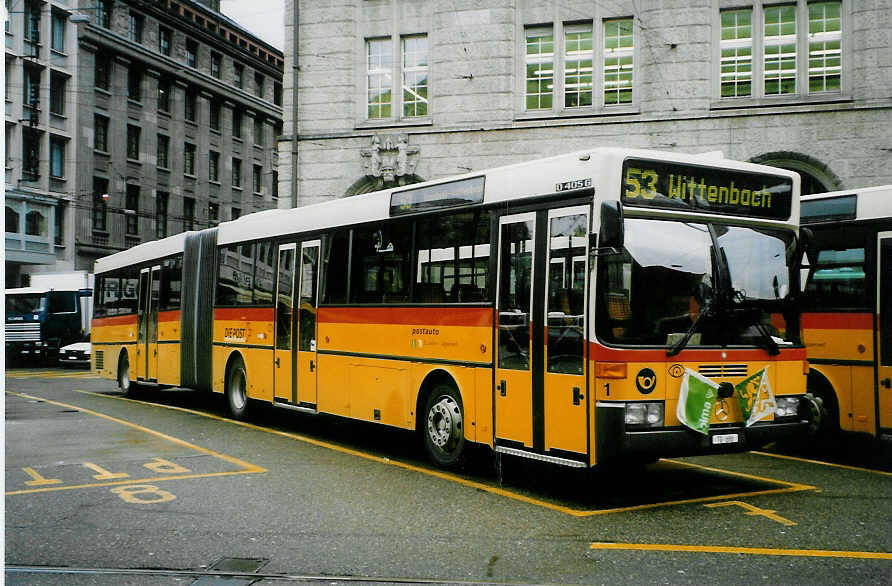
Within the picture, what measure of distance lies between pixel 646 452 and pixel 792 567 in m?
1.98

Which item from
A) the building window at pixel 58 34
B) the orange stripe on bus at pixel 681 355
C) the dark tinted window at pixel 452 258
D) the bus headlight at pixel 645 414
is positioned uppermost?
the building window at pixel 58 34

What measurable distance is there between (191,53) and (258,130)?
8213mm

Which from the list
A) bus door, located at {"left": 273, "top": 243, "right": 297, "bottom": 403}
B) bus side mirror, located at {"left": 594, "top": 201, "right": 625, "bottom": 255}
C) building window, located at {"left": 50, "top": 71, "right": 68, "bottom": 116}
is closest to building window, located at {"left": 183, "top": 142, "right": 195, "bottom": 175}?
building window, located at {"left": 50, "top": 71, "right": 68, "bottom": 116}

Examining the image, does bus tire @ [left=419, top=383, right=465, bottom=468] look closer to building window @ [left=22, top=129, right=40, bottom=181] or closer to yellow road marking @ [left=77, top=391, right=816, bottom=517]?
yellow road marking @ [left=77, top=391, right=816, bottom=517]

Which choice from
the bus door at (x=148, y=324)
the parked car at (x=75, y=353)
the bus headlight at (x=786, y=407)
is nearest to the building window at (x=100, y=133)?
the parked car at (x=75, y=353)

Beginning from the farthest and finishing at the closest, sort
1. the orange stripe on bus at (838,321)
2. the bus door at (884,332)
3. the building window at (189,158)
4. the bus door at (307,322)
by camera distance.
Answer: the building window at (189,158)
the bus door at (307,322)
the orange stripe on bus at (838,321)
the bus door at (884,332)

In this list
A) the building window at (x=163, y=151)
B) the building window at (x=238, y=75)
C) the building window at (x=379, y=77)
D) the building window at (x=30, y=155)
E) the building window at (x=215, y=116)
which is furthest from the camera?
the building window at (x=238, y=75)

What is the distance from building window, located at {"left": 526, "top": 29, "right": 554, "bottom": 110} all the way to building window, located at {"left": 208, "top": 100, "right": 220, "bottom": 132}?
38893mm

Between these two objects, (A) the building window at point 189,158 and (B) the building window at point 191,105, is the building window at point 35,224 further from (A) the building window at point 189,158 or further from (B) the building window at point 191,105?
(B) the building window at point 191,105

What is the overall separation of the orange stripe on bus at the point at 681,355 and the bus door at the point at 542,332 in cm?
23

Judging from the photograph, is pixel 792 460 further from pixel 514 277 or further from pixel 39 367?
pixel 39 367

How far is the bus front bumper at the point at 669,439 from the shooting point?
7930 mm

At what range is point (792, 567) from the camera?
242 inches

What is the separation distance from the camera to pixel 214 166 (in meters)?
61.7
